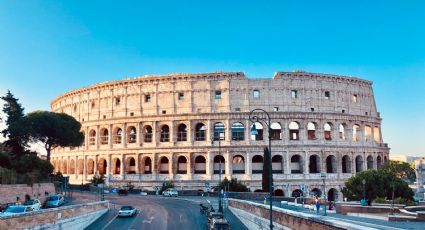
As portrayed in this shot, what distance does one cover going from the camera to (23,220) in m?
18.7

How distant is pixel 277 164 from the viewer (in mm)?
66875

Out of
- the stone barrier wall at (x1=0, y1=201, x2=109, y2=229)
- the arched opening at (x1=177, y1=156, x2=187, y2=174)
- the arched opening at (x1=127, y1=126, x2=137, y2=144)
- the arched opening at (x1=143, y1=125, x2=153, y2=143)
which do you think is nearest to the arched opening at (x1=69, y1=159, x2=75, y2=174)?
the arched opening at (x1=127, y1=126, x2=137, y2=144)

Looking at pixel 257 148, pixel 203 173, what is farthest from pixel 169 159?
pixel 257 148

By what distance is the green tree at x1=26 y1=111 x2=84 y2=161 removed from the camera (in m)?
56.6

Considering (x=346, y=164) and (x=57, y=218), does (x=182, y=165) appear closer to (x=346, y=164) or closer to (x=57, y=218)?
(x=346, y=164)

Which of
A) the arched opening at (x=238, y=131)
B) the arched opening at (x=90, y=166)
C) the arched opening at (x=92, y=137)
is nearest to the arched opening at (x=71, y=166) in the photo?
the arched opening at (x=90, y=166)

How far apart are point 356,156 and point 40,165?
50.5 m

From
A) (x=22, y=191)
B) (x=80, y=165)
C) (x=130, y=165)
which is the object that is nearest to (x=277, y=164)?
(x=130, y=165)

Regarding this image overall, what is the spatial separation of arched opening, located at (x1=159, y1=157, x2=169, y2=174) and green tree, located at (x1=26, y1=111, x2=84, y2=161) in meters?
13.9

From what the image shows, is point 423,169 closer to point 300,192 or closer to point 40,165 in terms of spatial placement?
point 300,192

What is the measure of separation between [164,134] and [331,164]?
94.5 feet

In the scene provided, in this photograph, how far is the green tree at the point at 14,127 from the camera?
2076 inches

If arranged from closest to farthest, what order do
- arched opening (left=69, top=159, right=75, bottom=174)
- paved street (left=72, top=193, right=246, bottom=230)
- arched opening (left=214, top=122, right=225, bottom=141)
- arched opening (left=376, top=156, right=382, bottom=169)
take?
1. paved street (left=72, top=193, right=246, bottom=230)
2. arched opening (left=214, top=122, right=225, bottom=141)
3. arched opening (left=376, top=156, right=382, bottom=169)
4. arched opening (left=69, top=159, right=75, bottom=174)

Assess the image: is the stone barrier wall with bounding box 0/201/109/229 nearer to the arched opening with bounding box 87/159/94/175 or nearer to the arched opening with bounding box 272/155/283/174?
the arched opening with bounding box 272/155/283/174
